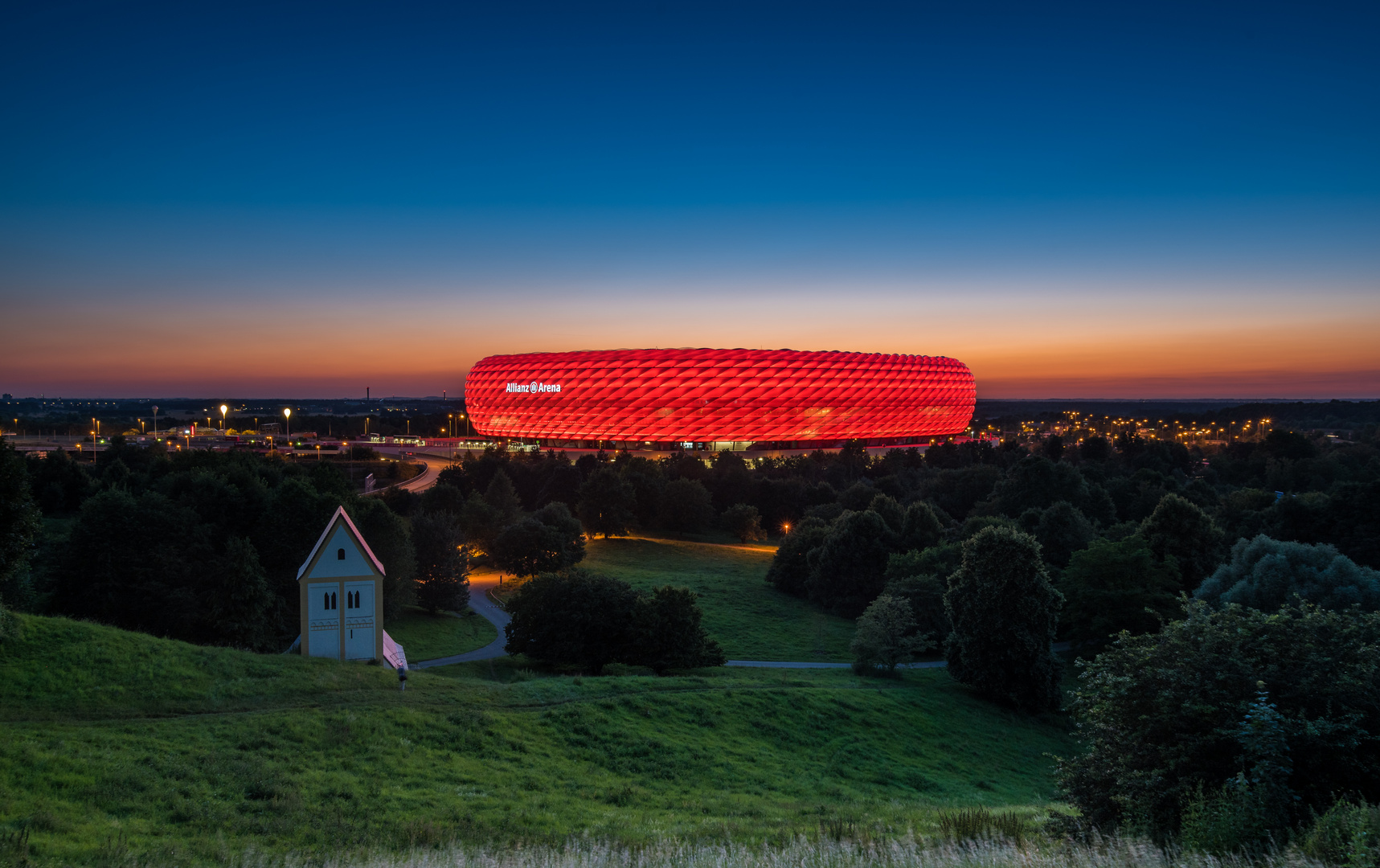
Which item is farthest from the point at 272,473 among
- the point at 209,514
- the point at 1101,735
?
the point at 1101,735

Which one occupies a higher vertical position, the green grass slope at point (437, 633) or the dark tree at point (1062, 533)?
the dark tree at point (1062, 533)

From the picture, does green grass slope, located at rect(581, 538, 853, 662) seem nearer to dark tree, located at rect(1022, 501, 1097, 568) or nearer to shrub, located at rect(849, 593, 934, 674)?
shrub, located at rect(849, 593, 934, 674)

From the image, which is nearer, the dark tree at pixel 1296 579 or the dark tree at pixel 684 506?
the dark tree at pixel 1296 579

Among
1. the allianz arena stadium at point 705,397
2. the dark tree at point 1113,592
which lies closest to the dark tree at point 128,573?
the dark tree at point 1113,592

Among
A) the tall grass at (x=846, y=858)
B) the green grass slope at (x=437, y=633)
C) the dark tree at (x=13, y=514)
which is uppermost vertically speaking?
the dark tree at (x=13, y=514)

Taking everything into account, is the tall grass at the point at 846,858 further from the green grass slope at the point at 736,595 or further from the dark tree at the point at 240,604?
the green grass slope at the point at 736,595

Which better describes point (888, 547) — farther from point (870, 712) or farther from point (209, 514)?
point (209, 514)

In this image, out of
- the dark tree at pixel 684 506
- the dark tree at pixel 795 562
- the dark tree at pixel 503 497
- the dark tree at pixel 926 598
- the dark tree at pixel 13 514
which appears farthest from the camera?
the dark tree at pixel 684 506

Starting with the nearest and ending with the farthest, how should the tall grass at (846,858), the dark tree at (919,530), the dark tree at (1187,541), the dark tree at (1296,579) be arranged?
Result: 1. the tall grass at (846,858)
2. the dark tree at (1296,579)
3. the dark tree at (1187,541)
4. the dark tree at (919,530)
